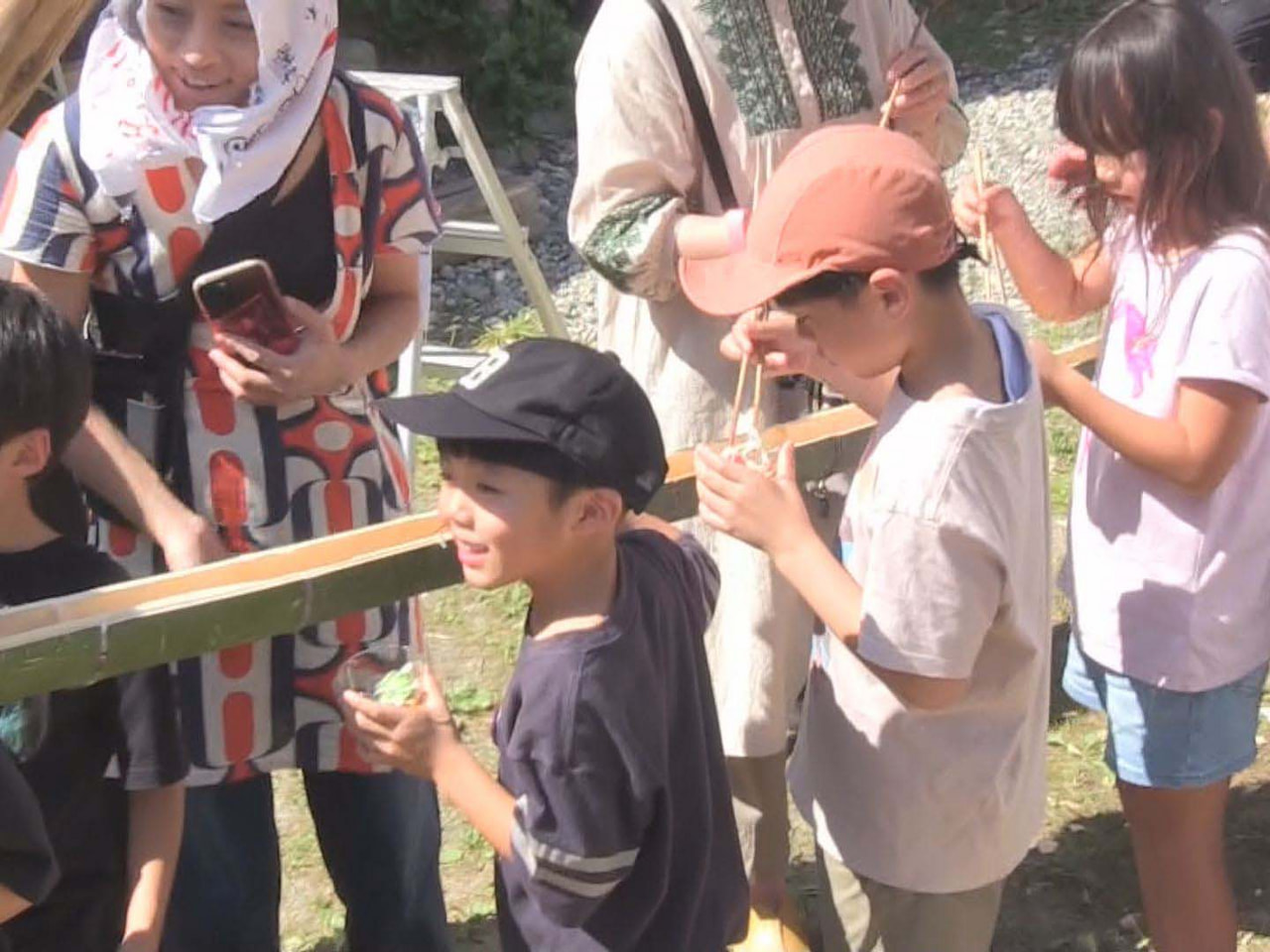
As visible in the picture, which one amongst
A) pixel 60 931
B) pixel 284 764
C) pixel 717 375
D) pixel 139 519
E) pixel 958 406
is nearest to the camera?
pixel 958 406

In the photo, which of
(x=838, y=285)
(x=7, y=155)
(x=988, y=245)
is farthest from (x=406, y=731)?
(x=7, y=155)

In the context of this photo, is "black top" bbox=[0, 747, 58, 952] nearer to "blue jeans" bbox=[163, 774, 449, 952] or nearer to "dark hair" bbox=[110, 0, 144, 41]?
"blue jeans" bbox=[163, 774, 449, 952]

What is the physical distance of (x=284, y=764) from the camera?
2451mm

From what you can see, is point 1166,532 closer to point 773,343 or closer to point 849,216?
point 773,343

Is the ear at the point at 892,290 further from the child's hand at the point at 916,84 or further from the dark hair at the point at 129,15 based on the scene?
the dark hair at the point at 129,15

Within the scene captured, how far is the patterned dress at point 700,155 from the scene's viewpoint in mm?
2668

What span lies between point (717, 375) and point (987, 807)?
0.87 metres

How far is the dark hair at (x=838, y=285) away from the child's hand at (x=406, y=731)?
60 cm

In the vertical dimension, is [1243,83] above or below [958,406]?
above

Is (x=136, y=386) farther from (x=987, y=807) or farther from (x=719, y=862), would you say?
(x=987, y=807)

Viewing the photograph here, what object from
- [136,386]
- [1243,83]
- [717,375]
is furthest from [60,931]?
[1243,83]

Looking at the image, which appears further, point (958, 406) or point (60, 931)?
point (60, 931)

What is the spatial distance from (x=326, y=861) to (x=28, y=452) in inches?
34.7

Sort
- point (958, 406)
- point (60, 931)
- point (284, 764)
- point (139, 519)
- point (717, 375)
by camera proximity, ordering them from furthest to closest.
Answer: point (717, 375) < point (284, 764) < point (139, 519) < point (60, 931) < point (958, 406)
